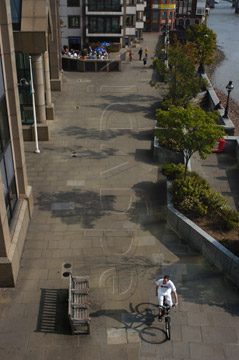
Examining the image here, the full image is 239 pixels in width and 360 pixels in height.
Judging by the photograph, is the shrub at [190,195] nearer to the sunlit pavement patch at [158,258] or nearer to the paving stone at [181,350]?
the sunlit pavement patch at [158,258]

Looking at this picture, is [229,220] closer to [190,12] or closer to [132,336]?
[132,336]

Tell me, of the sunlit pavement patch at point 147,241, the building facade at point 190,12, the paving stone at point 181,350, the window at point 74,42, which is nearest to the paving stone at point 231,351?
the paving stone at point 181,350

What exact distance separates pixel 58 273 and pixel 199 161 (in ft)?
46.7

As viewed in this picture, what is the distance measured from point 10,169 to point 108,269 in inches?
246

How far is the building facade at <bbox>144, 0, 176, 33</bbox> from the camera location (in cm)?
11012

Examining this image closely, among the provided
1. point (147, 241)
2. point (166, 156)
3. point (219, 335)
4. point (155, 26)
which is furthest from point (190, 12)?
point (219, 335)

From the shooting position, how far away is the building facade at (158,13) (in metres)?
110

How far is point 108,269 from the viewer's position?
1784cm

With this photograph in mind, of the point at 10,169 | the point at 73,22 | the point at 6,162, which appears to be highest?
the point at 73,22

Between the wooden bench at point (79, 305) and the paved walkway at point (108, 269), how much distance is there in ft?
1.40

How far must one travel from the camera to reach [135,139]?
31562mm

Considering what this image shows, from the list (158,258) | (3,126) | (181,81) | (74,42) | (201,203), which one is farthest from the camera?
(74,42)

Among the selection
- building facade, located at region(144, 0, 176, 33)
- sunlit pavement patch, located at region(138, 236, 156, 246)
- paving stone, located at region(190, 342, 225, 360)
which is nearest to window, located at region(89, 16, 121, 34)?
building facade, located at region(144, 0, 176, 33)

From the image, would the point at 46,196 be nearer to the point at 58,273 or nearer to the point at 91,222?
the point at 91,222
